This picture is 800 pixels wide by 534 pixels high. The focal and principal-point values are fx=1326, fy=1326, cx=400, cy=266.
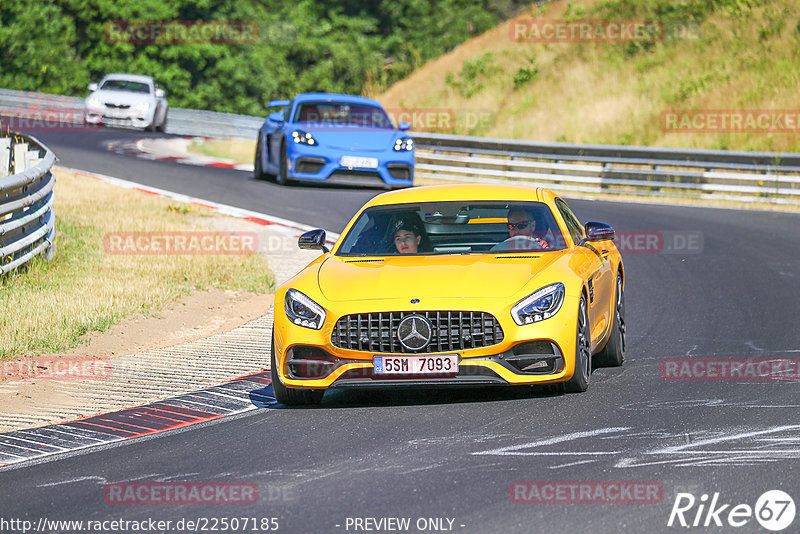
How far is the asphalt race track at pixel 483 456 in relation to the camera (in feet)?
18.9

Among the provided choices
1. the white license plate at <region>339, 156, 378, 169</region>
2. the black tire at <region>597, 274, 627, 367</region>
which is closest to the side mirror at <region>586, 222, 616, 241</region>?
the black tire at <region>597, 274, 627, 367</region>

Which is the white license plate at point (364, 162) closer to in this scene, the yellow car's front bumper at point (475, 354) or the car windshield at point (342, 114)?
the car windshield at point (342, 114)

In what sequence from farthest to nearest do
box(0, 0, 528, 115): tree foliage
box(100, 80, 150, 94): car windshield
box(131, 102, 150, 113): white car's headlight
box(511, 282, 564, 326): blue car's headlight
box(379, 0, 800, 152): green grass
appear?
1. box(0, 0, 528, 115): tree foliage
2. box(100, 80, 150, 94): car windshield
3. box(131, 102, 150, 113): white car's headlight
4. box(379, 0, 800, 152): green grass
5. box(511, 282, 564, 326): blue car's headlight

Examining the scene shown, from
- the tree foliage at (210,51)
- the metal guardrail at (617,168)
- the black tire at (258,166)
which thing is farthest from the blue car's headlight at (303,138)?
the tree foliage at (210,51)

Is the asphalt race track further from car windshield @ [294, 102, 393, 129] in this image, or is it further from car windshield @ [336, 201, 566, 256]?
car windshield @ [294, 102, 393, 129]

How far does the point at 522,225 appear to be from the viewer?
9.28 m

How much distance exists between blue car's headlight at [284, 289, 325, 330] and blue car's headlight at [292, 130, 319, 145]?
13420 mm

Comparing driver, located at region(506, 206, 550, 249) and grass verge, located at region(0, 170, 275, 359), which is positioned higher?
driver, located at region(506, 206, 550, 249)

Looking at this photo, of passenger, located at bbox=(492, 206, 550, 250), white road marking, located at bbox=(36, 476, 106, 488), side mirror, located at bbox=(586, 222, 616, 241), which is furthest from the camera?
side mirror, located at bbox=(586, 222, 616, 241)

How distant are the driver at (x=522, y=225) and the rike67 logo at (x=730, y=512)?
353 centimetres

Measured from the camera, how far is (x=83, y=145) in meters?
30.8

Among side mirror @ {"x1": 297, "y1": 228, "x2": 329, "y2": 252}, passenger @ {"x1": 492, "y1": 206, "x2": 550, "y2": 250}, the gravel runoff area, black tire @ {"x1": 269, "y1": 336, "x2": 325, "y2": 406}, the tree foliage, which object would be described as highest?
passenger @ {"x1": 492, "y1": 206, "x2": 550, "y2": 250}

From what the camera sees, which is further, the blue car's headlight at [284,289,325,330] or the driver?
the driver

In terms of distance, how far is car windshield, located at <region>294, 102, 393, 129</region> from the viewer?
22.2 metres
